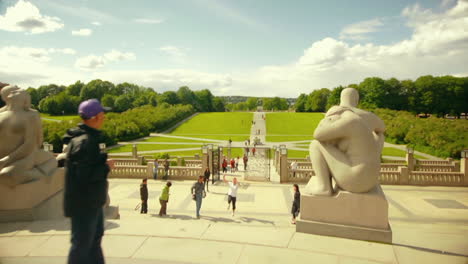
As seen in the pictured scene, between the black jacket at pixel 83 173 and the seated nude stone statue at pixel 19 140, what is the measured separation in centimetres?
562

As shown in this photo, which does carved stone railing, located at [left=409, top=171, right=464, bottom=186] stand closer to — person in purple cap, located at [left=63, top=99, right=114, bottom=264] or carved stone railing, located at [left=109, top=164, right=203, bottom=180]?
carved stone railing, located at [left=109, top=164, right=203, bottom=180]

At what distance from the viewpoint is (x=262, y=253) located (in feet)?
18.1

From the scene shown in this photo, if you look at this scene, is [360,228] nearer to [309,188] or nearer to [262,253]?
[309,188]

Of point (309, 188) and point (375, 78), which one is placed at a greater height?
point (375, 78)

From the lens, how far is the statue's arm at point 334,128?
7.27 metres

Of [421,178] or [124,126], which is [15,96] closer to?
[421,178]

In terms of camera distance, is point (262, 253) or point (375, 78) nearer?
point (262, 253)

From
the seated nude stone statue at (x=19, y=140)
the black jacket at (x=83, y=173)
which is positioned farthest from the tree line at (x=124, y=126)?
the black jacket at (x=83, y=173)

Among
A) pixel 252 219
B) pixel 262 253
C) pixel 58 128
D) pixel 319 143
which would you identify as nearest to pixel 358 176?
pixel 319 143

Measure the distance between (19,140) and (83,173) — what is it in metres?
6.17

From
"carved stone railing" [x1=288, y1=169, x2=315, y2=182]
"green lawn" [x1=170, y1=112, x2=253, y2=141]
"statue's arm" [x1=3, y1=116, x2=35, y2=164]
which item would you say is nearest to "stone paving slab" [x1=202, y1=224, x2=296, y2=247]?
"statue's arm" [x1=3, y1=116, x2=35, y2=164]

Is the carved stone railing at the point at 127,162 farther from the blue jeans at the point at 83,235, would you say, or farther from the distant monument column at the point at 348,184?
the blue jeans at the point at 83,235

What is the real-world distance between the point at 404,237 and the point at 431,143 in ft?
129

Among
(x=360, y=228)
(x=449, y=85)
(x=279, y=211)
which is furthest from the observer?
(x=449, y=85)
